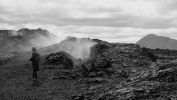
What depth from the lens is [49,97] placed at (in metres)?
26.0

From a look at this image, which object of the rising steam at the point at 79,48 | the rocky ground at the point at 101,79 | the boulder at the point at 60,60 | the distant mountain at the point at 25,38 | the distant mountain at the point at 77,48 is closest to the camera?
the rocky ground at the point at 101,79

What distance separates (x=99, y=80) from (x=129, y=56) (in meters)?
12.8

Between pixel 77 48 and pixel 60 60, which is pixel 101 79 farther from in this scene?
pixel 77 48

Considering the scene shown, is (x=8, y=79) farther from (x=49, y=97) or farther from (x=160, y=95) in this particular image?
(x=160, y=95)

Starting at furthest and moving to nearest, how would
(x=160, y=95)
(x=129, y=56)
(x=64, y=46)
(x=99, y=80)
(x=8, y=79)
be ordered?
(x=64, y=46)
(x=129, y=56)
(x=8, y=79)
(x=99, y=80)
(x=160, y=95)

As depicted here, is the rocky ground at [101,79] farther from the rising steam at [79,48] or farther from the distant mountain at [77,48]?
the distant mountain at [77,48]

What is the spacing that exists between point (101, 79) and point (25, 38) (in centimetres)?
6732

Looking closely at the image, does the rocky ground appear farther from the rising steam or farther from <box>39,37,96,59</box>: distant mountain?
<box>39,37,96,59</box>: distant mountain

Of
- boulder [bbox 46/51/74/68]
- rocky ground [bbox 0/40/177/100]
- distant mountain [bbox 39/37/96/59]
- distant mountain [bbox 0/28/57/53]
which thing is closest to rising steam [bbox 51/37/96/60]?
distant mountain [bbox 39/37/96/59]

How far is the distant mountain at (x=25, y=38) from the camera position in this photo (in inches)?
3347

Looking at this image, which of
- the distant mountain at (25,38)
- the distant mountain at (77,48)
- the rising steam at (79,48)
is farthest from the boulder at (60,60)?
the distant mountain at (25,38)

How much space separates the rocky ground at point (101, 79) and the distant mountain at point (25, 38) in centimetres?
3506

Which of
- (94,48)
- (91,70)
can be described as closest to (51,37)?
(94,48)

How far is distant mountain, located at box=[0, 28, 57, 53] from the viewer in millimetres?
85012
